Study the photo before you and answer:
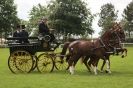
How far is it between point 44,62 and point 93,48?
2.38m

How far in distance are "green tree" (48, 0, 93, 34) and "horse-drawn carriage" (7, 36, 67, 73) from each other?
53.2 m

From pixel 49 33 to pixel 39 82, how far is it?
4.96 m

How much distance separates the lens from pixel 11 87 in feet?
53.9

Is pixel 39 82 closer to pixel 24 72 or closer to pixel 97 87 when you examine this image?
pixel 97 87

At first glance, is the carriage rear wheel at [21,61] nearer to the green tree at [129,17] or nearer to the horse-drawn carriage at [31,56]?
the horse-drawn carriage at [31,56]

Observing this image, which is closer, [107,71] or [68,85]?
[68,85]

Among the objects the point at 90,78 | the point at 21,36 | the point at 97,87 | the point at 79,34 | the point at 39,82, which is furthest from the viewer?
the point at 79,34

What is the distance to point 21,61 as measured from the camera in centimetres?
2206

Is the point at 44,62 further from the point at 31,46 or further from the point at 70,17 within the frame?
the point at 70,17

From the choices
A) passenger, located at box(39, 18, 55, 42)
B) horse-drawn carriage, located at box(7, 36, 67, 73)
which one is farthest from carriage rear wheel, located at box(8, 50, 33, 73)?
passenger, located at box(39, 18, 55, 42)

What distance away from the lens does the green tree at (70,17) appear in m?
Answer: 76.5

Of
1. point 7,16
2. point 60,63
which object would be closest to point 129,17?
point 7,16

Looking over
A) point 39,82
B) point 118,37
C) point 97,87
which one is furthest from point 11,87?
point 118,37

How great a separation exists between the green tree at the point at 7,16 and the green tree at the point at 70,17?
8715 mm
